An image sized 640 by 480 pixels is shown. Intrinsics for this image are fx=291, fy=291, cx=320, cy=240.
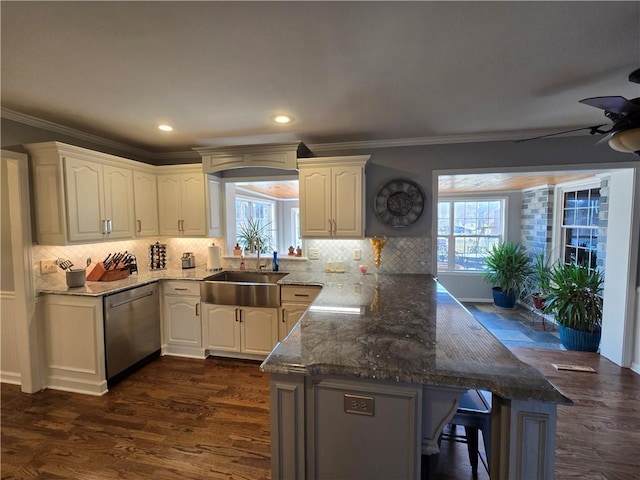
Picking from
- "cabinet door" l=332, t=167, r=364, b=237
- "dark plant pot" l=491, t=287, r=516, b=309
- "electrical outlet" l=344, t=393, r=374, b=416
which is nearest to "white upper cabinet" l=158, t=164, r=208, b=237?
"cabinet door" l=332, t=167, r=364, b=237

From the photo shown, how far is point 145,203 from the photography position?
136 inches

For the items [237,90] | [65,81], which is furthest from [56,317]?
[237,90]

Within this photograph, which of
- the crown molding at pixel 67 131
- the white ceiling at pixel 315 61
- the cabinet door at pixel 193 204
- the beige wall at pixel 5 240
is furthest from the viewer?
the cabinet door at pixel 193 204

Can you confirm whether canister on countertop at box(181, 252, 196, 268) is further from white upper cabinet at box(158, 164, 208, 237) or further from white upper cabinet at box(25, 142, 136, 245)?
white upper cabinet at box(25, 142, 136, 245)

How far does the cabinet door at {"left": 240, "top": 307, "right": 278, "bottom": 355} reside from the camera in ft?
10.4

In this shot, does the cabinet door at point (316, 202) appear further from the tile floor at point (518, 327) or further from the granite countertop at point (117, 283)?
the tile floor at point (518, 327)

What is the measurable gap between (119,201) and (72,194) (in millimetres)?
491

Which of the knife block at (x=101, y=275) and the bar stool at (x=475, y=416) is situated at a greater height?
the knife block at (x=101, y=275)

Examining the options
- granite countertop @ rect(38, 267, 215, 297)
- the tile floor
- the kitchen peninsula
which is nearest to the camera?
the kitchen peninsula

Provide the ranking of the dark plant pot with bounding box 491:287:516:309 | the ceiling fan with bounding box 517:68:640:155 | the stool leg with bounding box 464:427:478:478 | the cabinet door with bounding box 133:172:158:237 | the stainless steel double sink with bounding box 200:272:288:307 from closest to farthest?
the ceiling fan with bounding box 517:68:640:155 → the stool leg with bounding box 464:427:478:478 → the stainless steel double sink with bounding box 200:272:288:307 → the cabinet door with bounding box 133:172:158:237 → the dark plant pot with bounding box 491:287:516:309

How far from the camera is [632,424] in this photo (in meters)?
2.22

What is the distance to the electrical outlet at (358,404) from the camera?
129cm

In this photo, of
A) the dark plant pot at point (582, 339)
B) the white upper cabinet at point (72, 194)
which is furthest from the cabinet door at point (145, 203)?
the dark plant pot at point (582, 339)

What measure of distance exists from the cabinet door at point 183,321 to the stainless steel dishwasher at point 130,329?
0.12 metres
